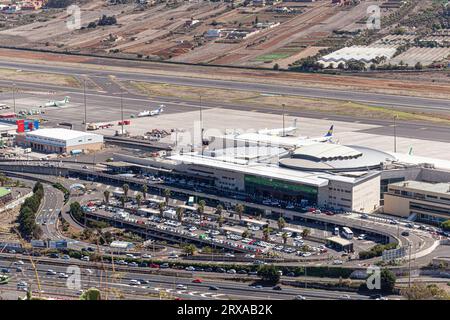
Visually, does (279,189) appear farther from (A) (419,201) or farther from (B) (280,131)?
(B) (280,131)

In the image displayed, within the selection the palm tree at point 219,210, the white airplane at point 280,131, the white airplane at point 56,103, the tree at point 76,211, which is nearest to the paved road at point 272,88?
the white airplane at point 56,103

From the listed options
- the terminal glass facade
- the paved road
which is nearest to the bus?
the terminal glass facade

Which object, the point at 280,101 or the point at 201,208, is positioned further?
the point at 280,101

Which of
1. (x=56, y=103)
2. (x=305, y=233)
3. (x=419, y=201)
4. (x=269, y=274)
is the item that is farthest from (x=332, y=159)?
(x=56, y=103)

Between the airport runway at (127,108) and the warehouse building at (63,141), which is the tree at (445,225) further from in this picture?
the warehouse building at (63,141)

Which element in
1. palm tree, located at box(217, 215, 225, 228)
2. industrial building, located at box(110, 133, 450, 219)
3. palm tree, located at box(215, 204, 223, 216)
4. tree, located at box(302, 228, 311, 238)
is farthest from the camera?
industrial building, located at box(110, 133, 450, 219)

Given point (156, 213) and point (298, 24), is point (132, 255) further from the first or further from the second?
point (298, 24)

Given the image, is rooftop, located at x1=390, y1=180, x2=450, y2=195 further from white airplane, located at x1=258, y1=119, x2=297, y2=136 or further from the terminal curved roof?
white airplane, located at x1=258, y1=119, x2=297, y2=136
